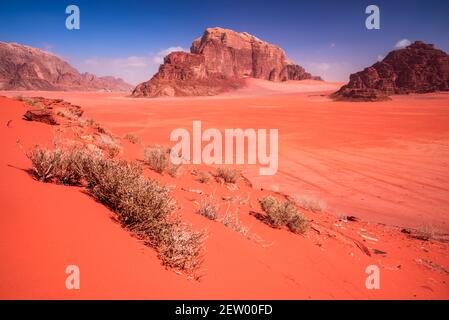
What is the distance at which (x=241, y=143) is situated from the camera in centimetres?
1669

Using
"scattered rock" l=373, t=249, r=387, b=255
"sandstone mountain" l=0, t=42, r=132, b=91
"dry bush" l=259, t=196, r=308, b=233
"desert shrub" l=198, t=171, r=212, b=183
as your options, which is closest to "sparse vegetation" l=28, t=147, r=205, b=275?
"dry bush" l=259, t=196, r=308, b=233

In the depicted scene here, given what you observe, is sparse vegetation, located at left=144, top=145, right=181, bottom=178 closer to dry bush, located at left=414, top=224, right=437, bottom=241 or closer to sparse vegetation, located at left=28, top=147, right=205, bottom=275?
sparse vegetation, located at left=28, top=147, right=205, bottom=275

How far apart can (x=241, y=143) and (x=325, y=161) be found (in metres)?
4.85

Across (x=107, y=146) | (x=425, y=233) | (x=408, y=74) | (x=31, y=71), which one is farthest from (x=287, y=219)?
(x=31, y=71)

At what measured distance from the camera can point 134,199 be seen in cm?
345

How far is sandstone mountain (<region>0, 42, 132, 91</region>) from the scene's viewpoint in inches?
4557

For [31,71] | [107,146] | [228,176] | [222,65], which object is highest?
[222,65]

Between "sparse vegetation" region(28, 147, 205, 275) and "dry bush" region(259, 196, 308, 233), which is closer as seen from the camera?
"sparse vegetation" region(28, 147, 205, 275)

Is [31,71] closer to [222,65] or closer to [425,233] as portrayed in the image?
[222,65]

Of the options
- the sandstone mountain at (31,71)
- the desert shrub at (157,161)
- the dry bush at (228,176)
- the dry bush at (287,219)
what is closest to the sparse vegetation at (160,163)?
the desert shrub at (157,161)

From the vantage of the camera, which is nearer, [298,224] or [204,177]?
[298,224]

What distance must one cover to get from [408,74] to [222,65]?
237 ft

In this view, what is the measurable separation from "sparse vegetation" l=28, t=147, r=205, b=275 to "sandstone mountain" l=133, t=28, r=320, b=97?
7630 centimetres

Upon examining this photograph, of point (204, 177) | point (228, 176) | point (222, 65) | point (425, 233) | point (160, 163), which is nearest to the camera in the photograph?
point (425, 233)
